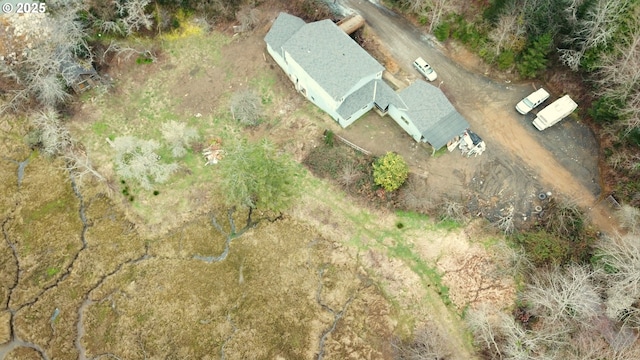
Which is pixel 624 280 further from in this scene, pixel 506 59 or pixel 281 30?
pixel 281 30

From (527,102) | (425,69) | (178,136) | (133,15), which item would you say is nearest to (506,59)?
(527,102)

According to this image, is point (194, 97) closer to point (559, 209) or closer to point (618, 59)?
point (559, 209)

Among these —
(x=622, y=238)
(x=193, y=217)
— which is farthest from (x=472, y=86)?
(x=193, y=217)

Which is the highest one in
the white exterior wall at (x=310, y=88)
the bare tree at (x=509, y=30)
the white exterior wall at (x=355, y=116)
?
the bare tree at (x=509, y=30)

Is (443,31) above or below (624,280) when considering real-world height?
above

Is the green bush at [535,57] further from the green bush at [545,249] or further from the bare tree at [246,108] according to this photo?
the bare tree at [246,108]

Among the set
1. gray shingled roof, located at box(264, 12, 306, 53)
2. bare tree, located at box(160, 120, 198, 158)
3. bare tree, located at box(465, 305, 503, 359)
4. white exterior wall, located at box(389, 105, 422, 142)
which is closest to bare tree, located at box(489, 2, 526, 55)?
white exterior wall, located at box(389, 105, 422, 142)

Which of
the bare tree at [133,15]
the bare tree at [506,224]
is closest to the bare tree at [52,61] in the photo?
the bare tree at [133,15]
